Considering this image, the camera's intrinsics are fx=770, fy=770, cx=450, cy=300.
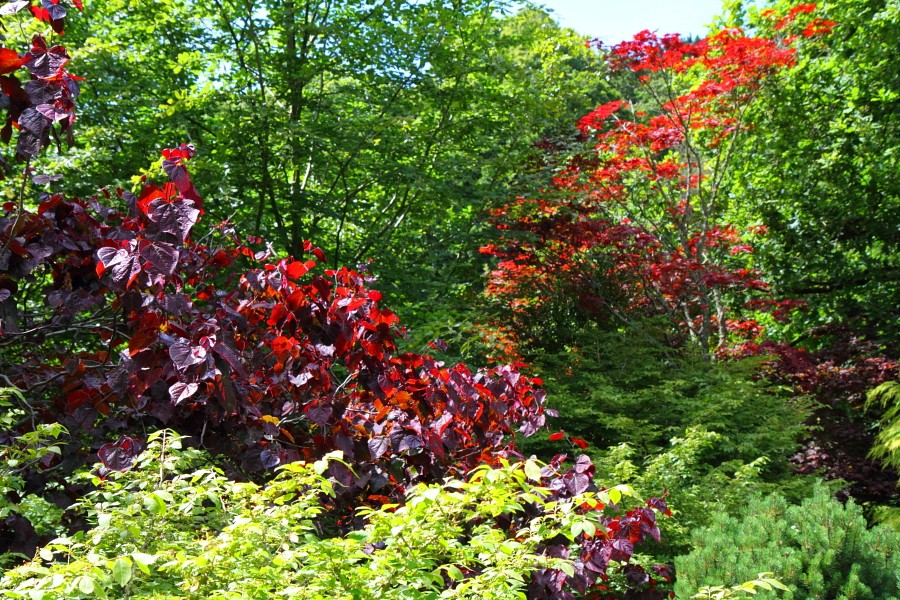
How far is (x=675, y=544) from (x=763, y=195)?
681cm

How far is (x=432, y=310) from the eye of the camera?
699 centimetres

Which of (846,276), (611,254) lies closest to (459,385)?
(611,254)

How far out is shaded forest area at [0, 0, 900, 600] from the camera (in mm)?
2398

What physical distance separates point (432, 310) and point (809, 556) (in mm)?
4339

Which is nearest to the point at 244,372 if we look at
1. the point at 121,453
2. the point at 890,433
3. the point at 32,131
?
the point at 121,453

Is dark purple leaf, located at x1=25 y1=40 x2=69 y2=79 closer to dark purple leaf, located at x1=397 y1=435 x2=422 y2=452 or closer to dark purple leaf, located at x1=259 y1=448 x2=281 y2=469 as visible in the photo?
dark purple leaf, located at x1=259 y1=448 x2=281 y2=469

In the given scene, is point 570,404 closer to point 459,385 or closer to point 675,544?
point 675,544

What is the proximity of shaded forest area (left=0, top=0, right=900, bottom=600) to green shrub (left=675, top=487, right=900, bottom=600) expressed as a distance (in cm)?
1

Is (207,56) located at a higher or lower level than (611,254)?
higher

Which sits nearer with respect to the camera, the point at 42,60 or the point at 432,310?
the point at 42,60

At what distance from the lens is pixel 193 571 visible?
77.9 inches

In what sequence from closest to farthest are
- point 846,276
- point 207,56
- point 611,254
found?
point 207,56 < point 611,254 < point 846,276

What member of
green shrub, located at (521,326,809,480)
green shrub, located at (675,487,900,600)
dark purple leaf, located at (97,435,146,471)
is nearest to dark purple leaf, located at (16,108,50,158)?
dark purple leaf, located at (97,435,146,471)

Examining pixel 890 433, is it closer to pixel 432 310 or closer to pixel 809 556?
pixel 809 556
